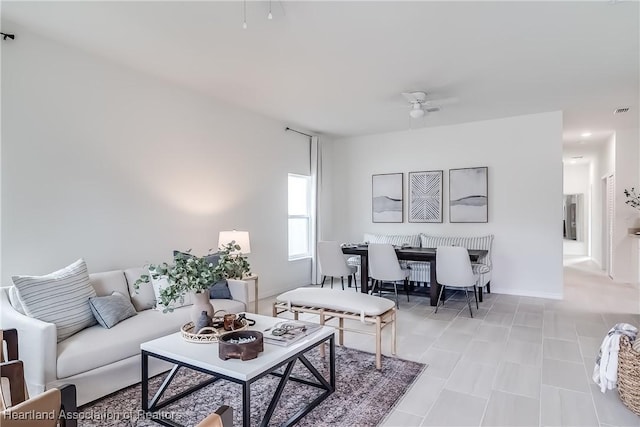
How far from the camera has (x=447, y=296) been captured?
5.48 metres

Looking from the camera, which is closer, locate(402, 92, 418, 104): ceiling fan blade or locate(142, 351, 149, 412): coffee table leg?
locate(142, 351, 149, 412): coffee table leg

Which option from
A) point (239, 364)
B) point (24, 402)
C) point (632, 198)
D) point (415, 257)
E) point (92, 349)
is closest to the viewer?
point (24, 402)

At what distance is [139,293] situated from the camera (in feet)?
10.5

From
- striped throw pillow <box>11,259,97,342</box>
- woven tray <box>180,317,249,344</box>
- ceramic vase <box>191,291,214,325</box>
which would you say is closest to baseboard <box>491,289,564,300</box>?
woven tray <box>180,317,249,344</box>

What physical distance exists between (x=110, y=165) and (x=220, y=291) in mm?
1619

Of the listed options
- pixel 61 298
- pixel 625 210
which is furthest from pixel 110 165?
pixel 625 210

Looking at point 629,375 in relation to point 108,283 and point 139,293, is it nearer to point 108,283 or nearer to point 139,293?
point 139,293

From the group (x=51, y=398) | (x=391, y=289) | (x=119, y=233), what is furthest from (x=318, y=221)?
(x=51, y=398)

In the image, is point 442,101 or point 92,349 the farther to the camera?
point 442,101

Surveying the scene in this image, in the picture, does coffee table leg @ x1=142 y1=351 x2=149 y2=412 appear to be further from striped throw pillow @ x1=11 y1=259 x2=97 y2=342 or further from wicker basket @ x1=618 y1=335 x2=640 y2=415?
wicker basket @ x1=618 y1=335 x2=640 y2=415

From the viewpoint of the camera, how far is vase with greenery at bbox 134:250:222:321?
220 centimetres

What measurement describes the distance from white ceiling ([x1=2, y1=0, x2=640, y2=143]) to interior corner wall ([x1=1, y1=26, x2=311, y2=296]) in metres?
0.26

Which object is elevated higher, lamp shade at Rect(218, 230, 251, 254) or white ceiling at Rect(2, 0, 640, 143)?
white ceiling at Rect(2, 0, 640, 143)

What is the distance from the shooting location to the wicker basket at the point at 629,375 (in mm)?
2188
